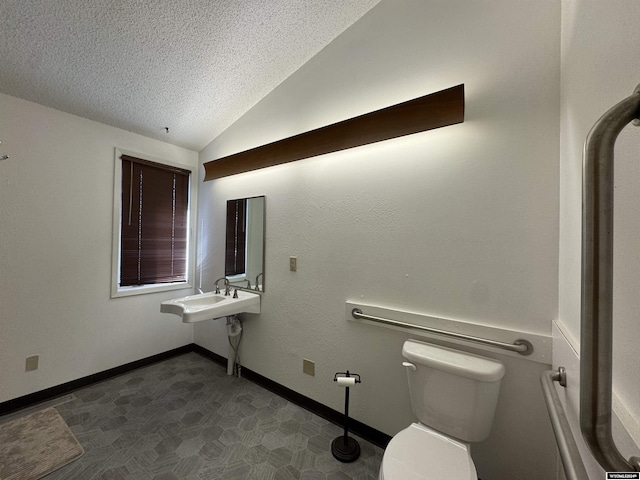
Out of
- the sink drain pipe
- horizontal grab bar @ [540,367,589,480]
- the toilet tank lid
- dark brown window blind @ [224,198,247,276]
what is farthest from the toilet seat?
dark brown window blind @ [224,198,247,276]

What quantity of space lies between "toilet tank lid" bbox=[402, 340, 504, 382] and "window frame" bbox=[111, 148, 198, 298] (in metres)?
2.55

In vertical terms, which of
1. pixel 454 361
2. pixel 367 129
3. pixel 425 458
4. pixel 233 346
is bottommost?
pixel 233 346

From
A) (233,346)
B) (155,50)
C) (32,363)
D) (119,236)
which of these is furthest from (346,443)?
(155,50)

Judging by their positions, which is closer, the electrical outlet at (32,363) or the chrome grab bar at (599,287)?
the chrome grab bar at (599,287)

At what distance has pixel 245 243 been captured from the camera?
246 cm

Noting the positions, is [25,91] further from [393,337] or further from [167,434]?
[393,337]

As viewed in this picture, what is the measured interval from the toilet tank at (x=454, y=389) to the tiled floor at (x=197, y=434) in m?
0.57

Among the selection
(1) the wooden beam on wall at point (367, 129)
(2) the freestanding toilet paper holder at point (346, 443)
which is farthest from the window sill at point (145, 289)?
(2) the freestanding toilet paper holder at point (346, 443)

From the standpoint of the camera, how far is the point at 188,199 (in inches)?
117

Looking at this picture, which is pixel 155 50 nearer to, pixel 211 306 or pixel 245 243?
pixel 245 243

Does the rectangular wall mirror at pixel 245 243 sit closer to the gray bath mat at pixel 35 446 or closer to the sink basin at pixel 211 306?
the sink basin at pixel 211 306

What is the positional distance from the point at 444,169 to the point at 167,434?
2.51 meters

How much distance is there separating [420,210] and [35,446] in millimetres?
2830

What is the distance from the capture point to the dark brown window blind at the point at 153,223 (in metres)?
2.50
